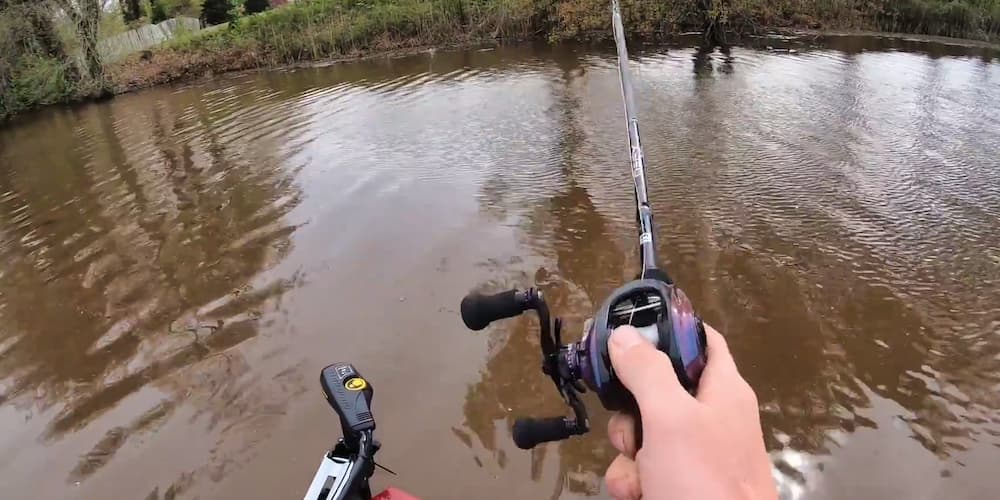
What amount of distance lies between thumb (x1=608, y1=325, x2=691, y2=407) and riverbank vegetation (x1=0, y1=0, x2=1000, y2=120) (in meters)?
12.8

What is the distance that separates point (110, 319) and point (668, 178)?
4.46 m

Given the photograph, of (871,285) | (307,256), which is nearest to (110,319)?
(307,256)

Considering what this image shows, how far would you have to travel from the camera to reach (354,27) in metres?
17.4

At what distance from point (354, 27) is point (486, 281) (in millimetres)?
14670

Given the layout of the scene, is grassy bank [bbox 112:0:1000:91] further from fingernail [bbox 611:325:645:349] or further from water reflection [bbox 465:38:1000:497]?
fingernail [bbox 611:325:645:349]

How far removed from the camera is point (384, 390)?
356 centimetres

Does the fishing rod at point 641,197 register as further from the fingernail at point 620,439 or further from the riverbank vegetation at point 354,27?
the riverbank vegetation at point 354,27

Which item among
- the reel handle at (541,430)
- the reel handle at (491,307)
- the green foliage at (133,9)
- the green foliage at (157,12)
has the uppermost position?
the green foliage at (133,9)

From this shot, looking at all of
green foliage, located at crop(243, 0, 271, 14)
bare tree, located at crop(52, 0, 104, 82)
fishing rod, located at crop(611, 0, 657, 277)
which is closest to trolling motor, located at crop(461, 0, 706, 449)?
fishing rod, located at crop(611, 0, 657, 277)

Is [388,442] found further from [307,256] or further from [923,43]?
[923,43]

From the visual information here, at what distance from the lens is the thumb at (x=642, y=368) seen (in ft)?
3.05

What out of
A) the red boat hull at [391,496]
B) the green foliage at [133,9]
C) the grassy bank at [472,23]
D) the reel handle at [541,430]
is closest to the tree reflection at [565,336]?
the red boat hull at [391,496]

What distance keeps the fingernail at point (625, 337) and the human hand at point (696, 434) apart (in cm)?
1

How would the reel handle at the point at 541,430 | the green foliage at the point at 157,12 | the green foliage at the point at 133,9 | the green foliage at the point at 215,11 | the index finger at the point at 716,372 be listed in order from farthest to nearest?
the green foliage at the point at 133,9 < the green foliage at the point at 157,12 < the green foliage at the point at 215,11 < the reel handle at the point at 541,430 < the index finger at the point at 716,372
